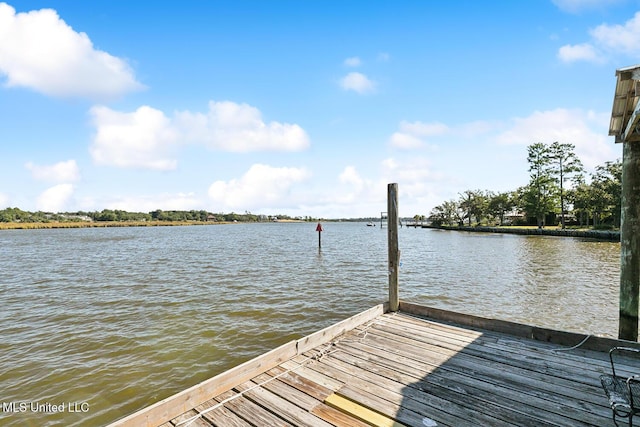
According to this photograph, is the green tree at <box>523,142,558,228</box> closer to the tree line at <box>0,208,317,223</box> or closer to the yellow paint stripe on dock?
the yellow paint stripe on dock

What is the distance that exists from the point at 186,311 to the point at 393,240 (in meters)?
7.29

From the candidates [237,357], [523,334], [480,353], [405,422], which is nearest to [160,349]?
[237,357]

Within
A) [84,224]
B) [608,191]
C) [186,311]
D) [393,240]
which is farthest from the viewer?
[84,224]

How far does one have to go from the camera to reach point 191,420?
3168 millimetres

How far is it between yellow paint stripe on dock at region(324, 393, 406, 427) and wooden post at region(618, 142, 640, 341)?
508 centimetres

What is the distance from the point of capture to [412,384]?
3793 mm

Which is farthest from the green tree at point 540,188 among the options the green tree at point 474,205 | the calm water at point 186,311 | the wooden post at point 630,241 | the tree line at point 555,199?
the wooden post at point 630,241

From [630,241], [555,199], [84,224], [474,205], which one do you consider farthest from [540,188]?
[84,224]

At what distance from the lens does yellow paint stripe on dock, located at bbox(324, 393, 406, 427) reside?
308 centimetres

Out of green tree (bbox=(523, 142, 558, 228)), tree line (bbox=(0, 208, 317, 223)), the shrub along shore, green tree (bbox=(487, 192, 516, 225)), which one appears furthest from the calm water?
tree line (bbox=(0, 208, 317, 223))

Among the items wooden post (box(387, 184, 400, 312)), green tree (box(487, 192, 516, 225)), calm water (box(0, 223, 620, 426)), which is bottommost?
calm water (box(0, 223, 620, 426))

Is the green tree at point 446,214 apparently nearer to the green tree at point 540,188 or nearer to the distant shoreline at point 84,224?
the green tree at point 540,188

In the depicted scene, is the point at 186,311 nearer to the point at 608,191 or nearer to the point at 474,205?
the point at 608,191

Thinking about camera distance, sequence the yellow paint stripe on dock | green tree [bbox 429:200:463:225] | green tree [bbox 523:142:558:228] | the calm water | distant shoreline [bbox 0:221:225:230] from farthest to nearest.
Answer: distant shoreline [bbox 0:221:225:230]
green tree [bbox 429:200:463:225]
green tree [bbox 523:142:558:228]
the calm water
the yellow paint stripe on dock
